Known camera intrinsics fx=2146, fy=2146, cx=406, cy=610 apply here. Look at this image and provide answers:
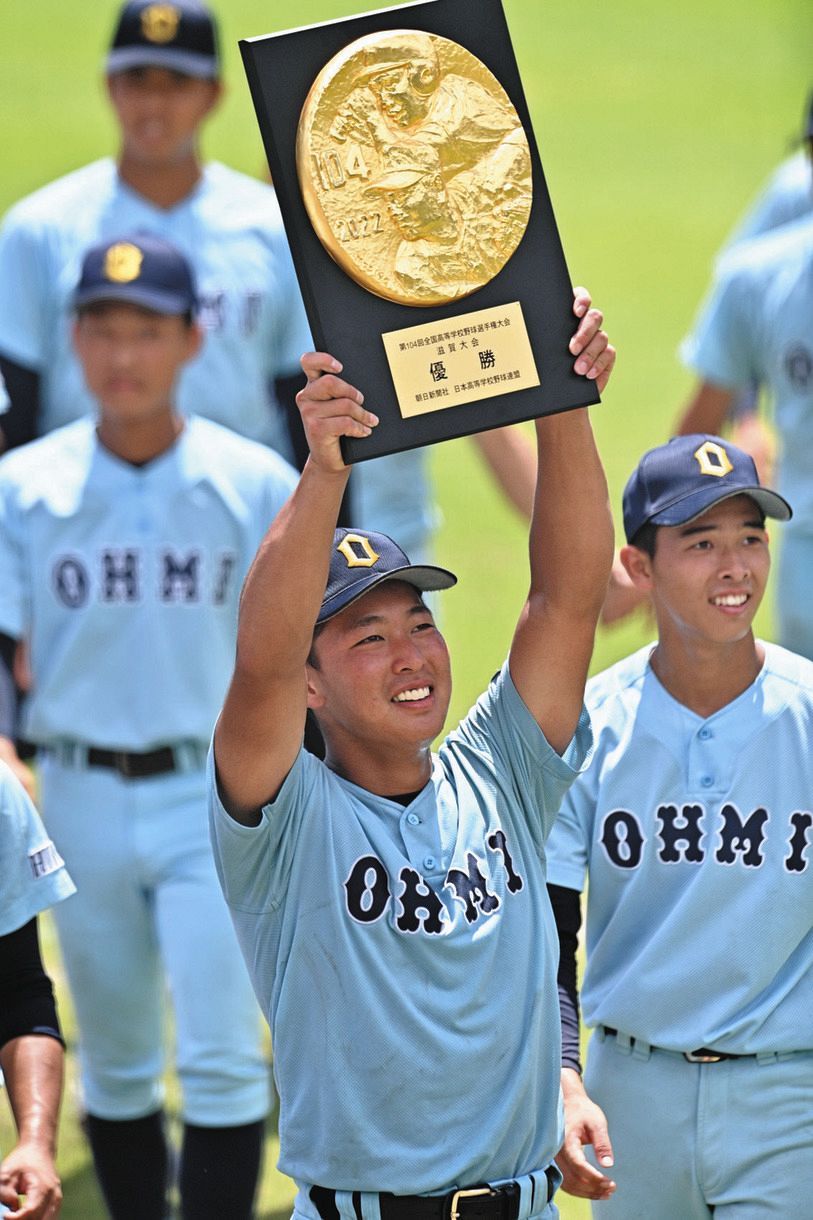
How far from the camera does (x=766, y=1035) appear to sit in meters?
3.59

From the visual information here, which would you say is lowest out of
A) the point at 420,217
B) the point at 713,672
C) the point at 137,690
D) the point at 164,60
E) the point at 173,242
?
the point at 713,672

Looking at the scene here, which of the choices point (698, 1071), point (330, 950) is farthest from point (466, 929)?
point (698, 1071)

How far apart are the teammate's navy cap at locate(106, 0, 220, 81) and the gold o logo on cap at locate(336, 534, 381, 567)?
296 cm

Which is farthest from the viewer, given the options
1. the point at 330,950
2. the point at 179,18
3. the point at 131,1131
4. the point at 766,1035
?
the point at 179,18

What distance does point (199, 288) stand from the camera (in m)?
5.98

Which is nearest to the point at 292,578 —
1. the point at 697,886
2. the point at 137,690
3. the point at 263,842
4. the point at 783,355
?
the point at 263,842

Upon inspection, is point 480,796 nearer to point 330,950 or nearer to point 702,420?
point 330,950

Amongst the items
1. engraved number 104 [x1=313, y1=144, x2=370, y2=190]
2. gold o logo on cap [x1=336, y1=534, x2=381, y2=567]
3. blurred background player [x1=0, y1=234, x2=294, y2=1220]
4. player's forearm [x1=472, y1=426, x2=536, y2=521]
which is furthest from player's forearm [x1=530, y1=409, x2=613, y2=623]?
player's forearm [x1=472, y1=426, x2=536, y2=521]

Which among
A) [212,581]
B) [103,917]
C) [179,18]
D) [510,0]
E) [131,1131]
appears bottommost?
[131,1131]

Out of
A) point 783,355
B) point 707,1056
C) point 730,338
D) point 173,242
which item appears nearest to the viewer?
point 707,1056

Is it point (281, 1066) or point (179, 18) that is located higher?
point (179, 18)

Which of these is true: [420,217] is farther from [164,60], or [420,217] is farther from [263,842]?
[164,60]

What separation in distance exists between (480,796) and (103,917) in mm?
1725

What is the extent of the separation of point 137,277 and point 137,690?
100 cm
